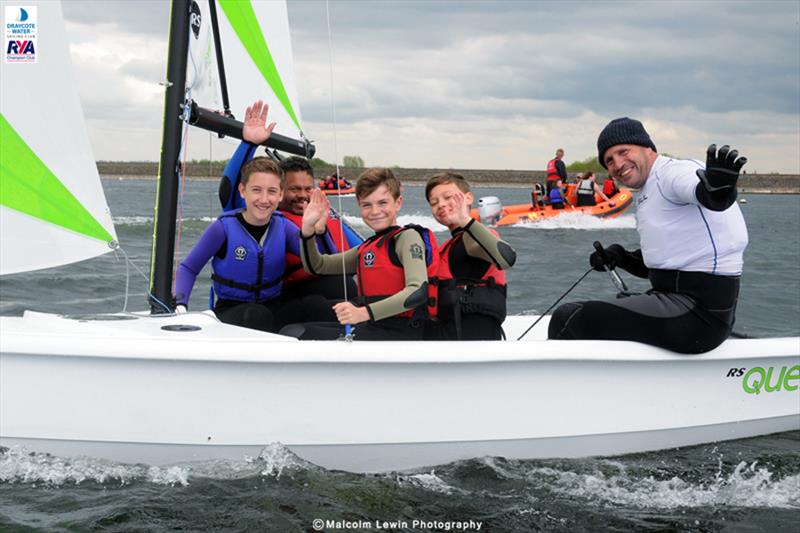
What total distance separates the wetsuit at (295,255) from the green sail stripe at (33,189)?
777mm

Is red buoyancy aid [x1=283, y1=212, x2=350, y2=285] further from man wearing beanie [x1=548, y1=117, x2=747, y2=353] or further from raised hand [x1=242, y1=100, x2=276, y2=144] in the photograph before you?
man wearing beanie [x1=548, y1=117, x2=747, y2=353]

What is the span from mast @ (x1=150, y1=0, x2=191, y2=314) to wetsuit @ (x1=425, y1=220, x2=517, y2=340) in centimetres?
105

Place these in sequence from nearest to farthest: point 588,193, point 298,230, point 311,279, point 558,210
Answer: point 298,230 < point 311,279 < point 558,210 < point 588,193

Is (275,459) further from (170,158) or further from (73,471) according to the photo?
(170,158)

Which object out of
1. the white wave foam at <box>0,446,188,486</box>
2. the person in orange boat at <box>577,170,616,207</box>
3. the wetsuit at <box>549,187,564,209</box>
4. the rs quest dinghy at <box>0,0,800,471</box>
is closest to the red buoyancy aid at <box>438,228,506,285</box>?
the rs quest dinghy at <box>0,0,800,471</box>

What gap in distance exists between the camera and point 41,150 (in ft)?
10.5

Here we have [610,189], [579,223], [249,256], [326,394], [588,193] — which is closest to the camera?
[326,394]

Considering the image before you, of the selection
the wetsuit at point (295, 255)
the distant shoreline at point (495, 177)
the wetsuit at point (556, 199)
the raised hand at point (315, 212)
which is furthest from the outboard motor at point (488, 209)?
the distant shoreline at point (495, 177)

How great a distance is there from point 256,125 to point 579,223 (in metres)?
14.5

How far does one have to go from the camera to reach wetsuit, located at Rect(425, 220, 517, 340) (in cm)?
328

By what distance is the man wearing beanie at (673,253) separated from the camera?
314 cm

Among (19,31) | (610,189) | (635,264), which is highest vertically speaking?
(19,31)

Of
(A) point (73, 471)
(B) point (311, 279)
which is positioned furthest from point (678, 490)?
(A) point (73, 471)

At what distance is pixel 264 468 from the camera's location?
3.04m
